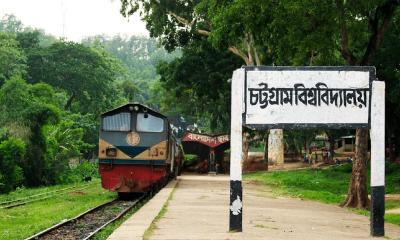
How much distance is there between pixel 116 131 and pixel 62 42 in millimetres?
45866

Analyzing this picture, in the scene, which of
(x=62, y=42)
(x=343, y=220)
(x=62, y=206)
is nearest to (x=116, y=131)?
(x=62, y=206)

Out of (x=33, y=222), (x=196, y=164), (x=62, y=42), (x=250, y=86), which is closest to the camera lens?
(x=250, y=86)

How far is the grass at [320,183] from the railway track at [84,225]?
7.76 metres

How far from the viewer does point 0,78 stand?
59.0 meters

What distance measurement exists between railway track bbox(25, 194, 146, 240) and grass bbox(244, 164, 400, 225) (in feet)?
25.5

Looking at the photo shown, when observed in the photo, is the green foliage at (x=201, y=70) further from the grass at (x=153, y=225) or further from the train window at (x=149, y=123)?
the grass at (x=153, y=225)

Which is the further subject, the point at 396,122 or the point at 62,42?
the point at 62,42

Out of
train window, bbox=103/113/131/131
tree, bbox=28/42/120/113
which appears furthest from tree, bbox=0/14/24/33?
train window, bbox=103/113/131/131

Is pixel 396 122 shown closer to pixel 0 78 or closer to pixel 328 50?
pixel 328 50

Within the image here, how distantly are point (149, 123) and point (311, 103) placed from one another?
13.6 m

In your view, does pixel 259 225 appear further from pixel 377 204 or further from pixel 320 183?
pixel 320 183

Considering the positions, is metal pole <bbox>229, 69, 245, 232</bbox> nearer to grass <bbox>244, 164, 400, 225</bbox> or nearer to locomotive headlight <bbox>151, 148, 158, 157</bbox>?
grass <bbox>244, 164, 400, 225</bbox>

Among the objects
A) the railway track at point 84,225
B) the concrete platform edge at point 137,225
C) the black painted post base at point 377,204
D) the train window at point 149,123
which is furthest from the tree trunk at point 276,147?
the black painted post base at point 377,204

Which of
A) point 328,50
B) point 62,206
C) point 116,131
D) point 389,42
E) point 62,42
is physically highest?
point 62,42
